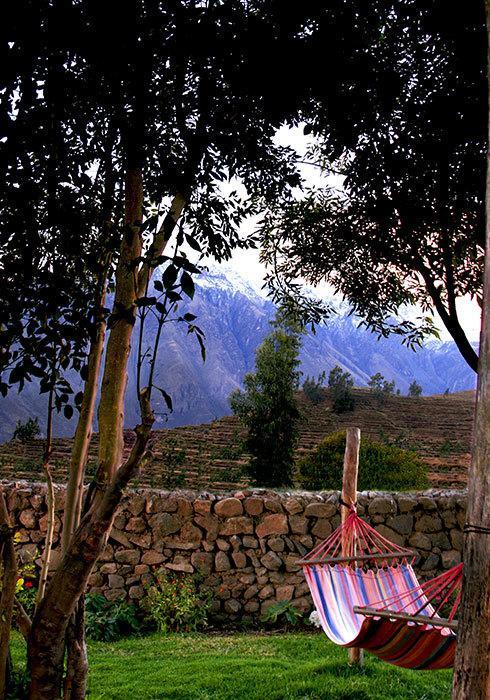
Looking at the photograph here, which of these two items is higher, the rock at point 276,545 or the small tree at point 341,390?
the small tree at point 341,390

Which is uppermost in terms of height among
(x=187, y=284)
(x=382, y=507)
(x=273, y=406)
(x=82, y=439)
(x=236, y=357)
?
(x=236, y=357)

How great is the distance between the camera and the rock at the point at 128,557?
6098 millimetres

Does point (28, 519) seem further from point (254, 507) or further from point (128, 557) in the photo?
point (254, 507)

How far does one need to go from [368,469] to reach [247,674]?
5001 mm

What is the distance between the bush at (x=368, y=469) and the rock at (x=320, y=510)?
2.33 metres

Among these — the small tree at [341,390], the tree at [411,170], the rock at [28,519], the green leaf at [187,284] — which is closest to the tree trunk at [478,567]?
the green leaf at [187,284]

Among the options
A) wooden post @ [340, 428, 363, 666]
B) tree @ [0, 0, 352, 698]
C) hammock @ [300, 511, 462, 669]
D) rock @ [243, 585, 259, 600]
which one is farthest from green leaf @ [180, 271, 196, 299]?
rock @ [243, 585, 259, 600]

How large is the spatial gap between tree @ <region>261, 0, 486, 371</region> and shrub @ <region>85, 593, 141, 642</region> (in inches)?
141

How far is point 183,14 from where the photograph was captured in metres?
2.00

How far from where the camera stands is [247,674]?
3826 mm

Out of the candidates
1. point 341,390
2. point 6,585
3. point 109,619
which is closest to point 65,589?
point 6,585

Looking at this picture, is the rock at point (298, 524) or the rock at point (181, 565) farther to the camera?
the rock at point (298, 524)

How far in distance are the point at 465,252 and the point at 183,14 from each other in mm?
2236

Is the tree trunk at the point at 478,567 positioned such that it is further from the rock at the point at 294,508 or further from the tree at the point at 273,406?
the tree at the point at 273,406
